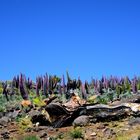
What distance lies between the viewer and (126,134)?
19609mm

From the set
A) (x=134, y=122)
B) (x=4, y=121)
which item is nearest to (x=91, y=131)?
(x=134, y=122)

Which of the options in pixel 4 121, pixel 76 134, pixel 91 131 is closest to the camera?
pixel 76 134

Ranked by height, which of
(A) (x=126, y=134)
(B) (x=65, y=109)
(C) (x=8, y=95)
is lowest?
(A) (x=126, y=134)

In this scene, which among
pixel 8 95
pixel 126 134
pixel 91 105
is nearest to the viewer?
pixel 126 134

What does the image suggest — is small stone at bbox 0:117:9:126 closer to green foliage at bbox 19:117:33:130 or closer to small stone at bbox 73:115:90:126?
green foliage at bbox 19:117:33:130

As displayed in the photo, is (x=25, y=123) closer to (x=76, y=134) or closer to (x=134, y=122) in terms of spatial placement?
(x=76, y=134)

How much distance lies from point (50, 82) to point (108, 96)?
880 cm

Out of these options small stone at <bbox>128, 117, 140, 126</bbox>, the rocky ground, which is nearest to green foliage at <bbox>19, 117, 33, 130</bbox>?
the rocky ground

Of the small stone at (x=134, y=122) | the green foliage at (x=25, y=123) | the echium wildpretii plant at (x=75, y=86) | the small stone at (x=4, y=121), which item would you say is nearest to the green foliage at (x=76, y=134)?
the small stone at (x=134, y=122)

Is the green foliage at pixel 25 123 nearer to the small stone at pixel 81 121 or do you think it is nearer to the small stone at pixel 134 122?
the small stone at pixel 81 121

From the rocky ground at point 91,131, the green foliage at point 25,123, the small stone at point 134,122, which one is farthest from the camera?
the green foliage at point 25,123

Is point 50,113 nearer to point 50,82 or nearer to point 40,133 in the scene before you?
point 40,133

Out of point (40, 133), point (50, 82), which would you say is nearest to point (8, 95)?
point (50, 82)

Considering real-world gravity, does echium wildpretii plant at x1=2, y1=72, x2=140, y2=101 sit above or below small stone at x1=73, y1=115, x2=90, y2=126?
above
